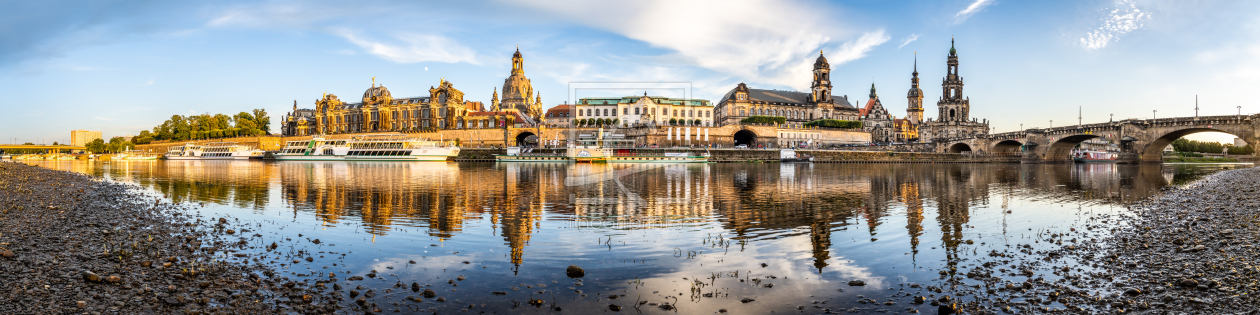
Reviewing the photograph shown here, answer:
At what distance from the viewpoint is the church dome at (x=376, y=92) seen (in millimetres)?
115438

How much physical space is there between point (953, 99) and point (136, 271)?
143m

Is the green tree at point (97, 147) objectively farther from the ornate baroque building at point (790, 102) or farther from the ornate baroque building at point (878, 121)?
the ornate baroque building at point (878, 121)

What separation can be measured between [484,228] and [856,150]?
81905 millimetres

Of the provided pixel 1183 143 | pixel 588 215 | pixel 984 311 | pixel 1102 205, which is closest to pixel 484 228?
pixel 588 215

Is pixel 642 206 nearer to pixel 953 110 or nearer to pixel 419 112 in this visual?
pixel 419 112

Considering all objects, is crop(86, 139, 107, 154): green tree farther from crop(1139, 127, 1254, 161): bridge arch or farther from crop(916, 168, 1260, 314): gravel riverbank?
crop(1139, 127, 1254, 161): bridge arch

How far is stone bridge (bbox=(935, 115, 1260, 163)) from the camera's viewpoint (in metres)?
54.8

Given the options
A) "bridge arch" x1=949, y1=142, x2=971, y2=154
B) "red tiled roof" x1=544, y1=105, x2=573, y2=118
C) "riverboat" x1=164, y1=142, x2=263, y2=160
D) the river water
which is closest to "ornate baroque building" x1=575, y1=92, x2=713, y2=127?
"red tiled roof" x1=544, y1=105, x2=573, y2=118

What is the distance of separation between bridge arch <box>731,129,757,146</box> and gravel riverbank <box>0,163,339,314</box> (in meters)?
88.3

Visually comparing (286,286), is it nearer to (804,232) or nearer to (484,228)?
(484,228)

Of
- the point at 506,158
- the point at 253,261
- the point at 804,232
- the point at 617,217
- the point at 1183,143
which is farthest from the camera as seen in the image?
the point at 1183,143

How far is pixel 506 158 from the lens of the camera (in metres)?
70.6

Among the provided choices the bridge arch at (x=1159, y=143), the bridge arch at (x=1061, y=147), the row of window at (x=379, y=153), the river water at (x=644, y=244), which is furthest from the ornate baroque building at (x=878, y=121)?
the river water at (x=644, y=244)

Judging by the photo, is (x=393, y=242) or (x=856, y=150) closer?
(x=393, y=242)
